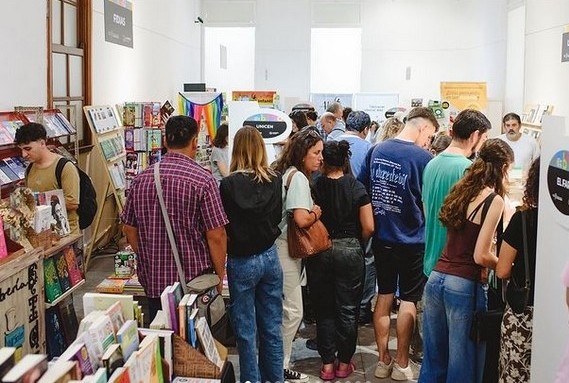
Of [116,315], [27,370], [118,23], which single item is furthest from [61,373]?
[118,23]

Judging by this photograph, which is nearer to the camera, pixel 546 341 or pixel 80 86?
pixel 546 341

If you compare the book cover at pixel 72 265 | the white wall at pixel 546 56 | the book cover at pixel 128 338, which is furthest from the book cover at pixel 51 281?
the white wall at pixel 546 56

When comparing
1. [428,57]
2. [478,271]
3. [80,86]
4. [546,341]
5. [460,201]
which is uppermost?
[428,57]

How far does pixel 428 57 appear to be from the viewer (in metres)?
13.2

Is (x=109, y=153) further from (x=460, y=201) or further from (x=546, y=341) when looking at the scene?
(x=546, y=341)

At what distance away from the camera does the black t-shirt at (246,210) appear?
2984 millimetres

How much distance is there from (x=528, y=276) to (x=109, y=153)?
4916 mm

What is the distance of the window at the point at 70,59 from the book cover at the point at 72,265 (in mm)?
2840

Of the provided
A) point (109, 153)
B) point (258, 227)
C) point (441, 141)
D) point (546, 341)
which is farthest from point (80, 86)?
point (546, 341)

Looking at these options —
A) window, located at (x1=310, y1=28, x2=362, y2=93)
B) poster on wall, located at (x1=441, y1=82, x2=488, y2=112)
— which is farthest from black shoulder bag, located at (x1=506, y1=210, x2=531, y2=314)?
window, located at (x1=310, y1=28, x2=362, y2=93)

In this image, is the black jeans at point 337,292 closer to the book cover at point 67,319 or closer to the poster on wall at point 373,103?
the book cover at point 67,319

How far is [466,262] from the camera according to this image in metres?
2.79

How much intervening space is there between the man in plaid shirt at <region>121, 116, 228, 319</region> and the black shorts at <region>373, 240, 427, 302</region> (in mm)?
1148

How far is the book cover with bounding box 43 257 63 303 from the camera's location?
10.00ft
